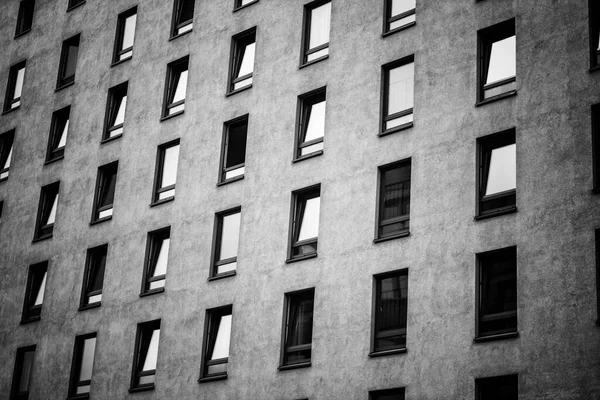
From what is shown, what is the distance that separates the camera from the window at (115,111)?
40.2 metres

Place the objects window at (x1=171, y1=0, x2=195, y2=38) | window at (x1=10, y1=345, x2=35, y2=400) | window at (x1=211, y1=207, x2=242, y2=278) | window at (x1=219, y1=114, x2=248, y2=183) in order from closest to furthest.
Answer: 1. window at (x1=211, y1=207, x2=242, y2=278)
2. window at (x1=219, y1=114, x2=248, y2=183)
3. window at (x1=10, y1=345, x2=35, y2=400)
4. window at (x1=171, y1=0, x2=195, y2=38)

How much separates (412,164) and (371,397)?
6541 mm

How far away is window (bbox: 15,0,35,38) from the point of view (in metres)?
47.4

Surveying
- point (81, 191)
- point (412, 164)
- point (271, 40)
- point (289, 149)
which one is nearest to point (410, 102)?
point (412, 164)

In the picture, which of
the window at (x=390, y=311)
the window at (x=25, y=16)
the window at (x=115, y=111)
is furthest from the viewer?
the window at (x=25, y=16)

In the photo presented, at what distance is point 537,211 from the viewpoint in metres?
27.4

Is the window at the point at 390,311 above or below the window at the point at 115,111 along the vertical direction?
below

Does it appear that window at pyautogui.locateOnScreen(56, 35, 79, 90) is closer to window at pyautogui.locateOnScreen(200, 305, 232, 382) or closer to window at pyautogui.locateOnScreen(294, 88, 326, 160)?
window at pyautogui.locateOnScreen(294, 88, 326, 160)

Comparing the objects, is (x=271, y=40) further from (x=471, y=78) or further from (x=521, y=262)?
(x=521, y=262)

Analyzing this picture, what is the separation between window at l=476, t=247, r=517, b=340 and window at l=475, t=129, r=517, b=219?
1.16m

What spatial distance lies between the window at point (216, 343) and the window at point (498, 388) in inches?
346

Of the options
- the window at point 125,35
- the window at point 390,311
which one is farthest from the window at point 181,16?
the window at point 390,311


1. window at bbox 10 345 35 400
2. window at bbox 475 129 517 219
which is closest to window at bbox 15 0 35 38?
window at bbox 10 345 35 400

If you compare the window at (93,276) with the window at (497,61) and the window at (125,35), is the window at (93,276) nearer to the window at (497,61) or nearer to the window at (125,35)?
the window at (125,35)
